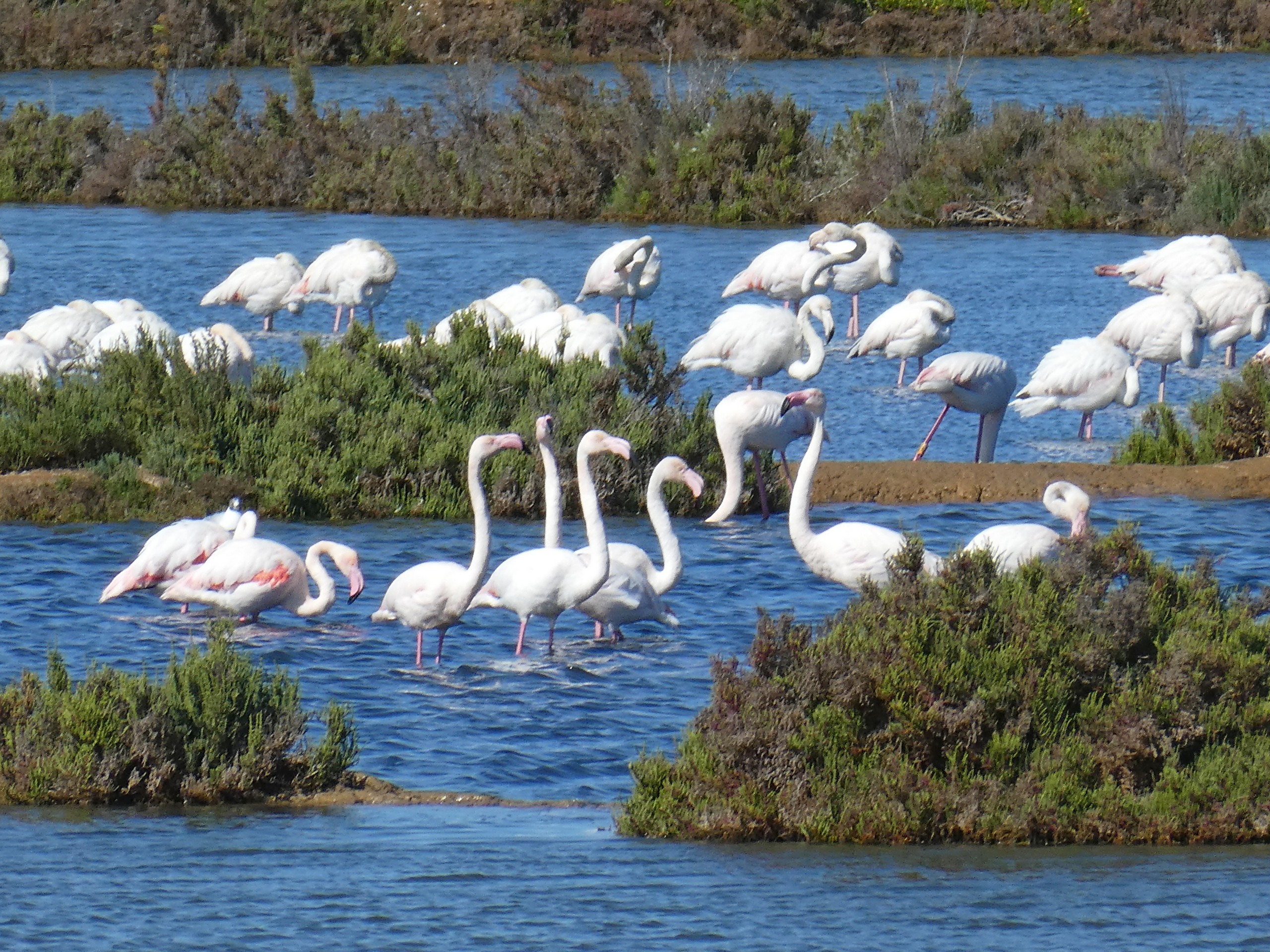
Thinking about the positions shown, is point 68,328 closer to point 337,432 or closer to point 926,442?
point 337,432

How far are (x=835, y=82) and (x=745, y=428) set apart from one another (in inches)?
1100

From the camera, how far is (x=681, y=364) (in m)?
14.7

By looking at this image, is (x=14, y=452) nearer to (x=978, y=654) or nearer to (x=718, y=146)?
(x=978, y=654)

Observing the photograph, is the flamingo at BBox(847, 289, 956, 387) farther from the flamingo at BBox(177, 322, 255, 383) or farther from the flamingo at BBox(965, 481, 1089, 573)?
the flamingo at BBox(965, 481, 1089, 573)

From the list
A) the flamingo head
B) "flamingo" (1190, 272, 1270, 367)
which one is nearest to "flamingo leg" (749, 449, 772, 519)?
the flamingo head

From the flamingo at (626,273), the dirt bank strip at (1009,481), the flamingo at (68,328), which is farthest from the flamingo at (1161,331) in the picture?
the flamingo at (68,328)

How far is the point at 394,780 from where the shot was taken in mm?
7699

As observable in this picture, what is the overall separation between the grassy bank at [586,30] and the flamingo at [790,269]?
79.9ft

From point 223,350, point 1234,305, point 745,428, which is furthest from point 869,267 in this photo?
point 223,350

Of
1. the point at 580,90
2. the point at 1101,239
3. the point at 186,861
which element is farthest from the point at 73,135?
the point at 186,861

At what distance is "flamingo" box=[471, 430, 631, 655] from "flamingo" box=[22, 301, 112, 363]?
22.2 feet

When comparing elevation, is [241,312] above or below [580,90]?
below

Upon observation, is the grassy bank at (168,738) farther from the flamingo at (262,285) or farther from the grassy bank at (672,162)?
the grassy bank at (672,162)

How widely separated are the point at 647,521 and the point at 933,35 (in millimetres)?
33584
